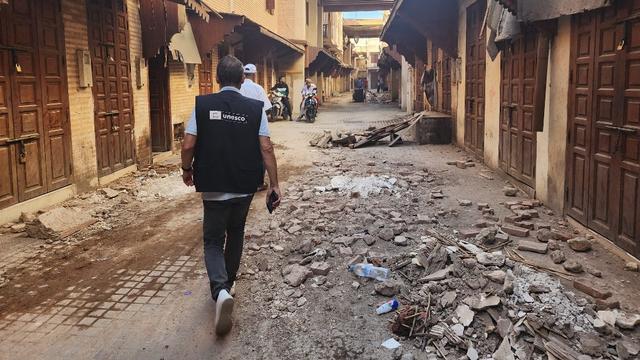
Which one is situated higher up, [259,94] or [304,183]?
[259,94]

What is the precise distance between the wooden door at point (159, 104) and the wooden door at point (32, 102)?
450 cm

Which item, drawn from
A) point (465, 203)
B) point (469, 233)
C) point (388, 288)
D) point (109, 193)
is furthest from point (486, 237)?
point (109, 193)

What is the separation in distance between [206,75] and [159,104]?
3.46m

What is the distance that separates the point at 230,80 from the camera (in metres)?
4.06

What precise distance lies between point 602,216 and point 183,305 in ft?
12.7

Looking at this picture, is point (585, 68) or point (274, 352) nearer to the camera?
point (274, 352)

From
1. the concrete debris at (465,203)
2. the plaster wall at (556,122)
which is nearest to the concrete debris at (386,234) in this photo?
the concrete debris at (465,203)

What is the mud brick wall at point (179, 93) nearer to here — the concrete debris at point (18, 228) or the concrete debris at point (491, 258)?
the concrete debris at point (18, 228)

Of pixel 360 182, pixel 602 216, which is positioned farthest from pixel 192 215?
pixel 602 216

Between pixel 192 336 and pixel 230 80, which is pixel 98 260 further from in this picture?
pixel 230 80

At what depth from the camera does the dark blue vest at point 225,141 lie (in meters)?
3.90

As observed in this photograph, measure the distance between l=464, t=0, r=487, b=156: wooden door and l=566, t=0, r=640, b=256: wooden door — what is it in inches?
177

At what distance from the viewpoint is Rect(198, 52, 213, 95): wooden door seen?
1497 centimetres

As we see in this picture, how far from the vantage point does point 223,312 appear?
A: 3.74 meters
